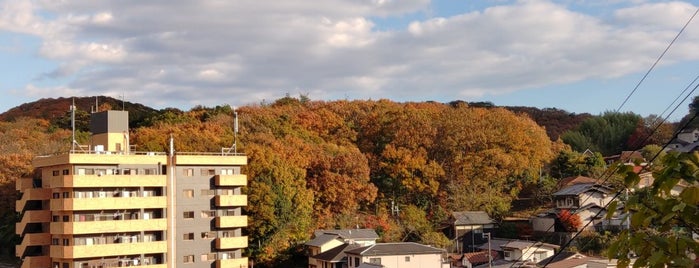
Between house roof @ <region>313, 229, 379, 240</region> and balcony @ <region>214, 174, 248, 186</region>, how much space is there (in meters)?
3.81

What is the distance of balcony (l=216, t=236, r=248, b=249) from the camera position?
27.9 metres

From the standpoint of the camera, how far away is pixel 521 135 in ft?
124

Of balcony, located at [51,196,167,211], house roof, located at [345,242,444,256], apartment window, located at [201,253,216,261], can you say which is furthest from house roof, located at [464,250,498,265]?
balcony, located at [51,196,167,211]

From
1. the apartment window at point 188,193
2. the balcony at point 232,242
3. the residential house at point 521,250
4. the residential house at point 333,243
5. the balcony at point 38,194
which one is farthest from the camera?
the residential house at point 333,243

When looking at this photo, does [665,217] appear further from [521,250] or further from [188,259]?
[188,259]

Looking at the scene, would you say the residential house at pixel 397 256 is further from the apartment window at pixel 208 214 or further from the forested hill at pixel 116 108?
Result: the forested hill at pixel 116 108

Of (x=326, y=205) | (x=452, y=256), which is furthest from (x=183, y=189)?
(x=452, y=256)

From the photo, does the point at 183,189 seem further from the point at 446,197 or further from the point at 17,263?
the point at 446,197

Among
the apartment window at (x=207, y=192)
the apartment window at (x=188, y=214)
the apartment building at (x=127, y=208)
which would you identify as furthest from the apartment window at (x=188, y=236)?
the apartment window at (x=207, y=192)

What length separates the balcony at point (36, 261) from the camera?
26047mm

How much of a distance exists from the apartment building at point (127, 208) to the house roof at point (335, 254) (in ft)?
9.77

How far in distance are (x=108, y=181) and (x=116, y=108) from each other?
26.5m

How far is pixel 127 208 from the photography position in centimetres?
2650

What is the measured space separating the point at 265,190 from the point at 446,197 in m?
10.2
